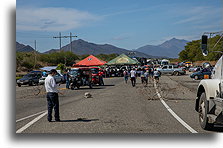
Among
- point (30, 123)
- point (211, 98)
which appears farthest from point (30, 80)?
point (211, 98)

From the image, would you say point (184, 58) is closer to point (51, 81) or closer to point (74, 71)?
point (74, 71)

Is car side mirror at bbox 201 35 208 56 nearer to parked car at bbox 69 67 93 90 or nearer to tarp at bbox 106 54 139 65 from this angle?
parked car at bbox 69 67 93 90

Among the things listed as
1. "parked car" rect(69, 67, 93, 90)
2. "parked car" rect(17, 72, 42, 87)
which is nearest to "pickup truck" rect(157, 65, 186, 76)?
"parked car" rect(17, 72, 42, 87)

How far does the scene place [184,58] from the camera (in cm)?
14625

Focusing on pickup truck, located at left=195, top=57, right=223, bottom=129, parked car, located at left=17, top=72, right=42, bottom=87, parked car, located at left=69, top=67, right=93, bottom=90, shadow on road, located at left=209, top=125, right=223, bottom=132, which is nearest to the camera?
pickup truck, located at left=195, top=57, right=223, bottom=129

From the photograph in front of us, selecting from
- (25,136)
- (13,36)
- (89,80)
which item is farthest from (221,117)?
(89,80)

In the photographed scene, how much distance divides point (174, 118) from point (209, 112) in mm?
2880

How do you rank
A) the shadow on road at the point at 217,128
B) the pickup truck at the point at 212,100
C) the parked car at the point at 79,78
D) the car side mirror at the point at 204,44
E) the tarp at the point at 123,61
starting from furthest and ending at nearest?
the tarp at the point at 123,61, the parked car at the point at 79,78, the shadow on road at the point at 217,128, the car side mirror at the point at 204,44, the pickup truck at the point at 212,100

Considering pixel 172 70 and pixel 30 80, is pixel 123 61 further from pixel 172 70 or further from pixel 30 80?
pixel 30 80

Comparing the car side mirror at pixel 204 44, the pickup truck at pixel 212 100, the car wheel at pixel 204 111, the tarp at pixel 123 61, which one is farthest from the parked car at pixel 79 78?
the tarp at pixel 123 61

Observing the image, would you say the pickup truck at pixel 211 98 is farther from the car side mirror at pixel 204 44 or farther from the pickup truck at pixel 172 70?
the pickup truck at pixel 172 70

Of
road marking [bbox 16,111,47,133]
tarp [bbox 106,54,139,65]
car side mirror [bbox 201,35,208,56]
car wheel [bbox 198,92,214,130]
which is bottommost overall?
road marking [bbox 16,111,47,133]

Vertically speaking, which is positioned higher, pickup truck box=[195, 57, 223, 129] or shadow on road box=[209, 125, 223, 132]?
pickup truck box=[195, 57, 223, 129]

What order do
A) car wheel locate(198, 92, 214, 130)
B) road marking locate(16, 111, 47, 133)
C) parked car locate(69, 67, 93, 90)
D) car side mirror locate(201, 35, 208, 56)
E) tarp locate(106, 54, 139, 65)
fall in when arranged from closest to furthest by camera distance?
car side mirror locate(201, 35, 208, 56) → car wheel locate(198, 92, 214, 130) → road marking locate(16, 111, 47, 133) → parked car locate(69, 67, 93, 90) → tarp locate(106, 54, 139, 65)
